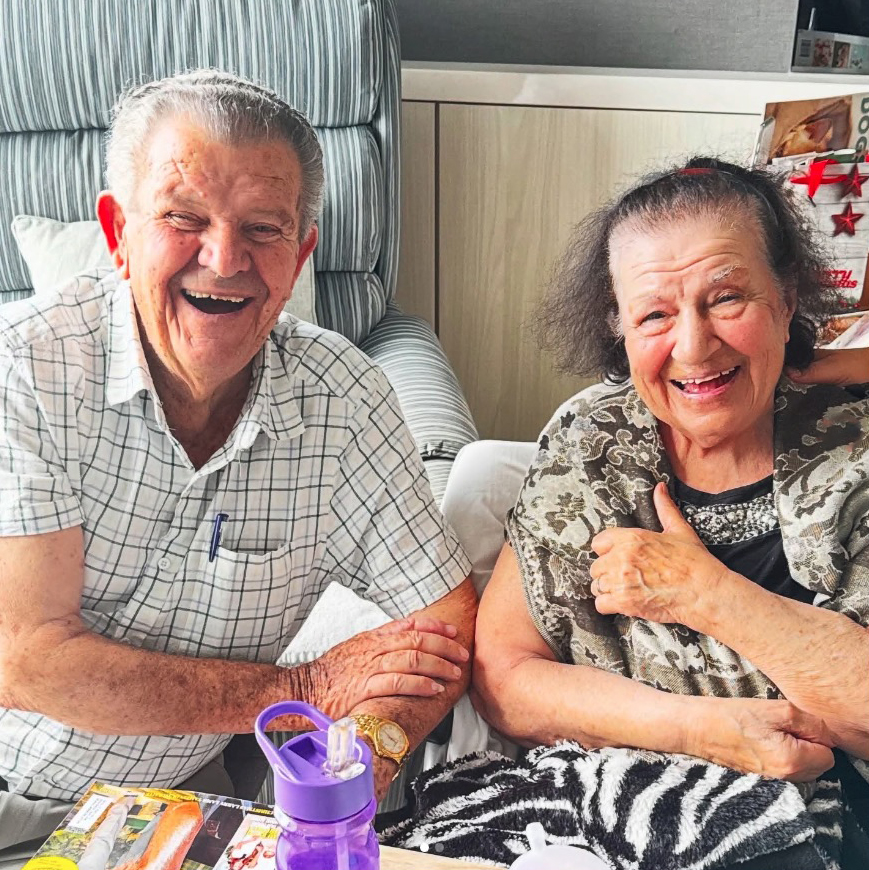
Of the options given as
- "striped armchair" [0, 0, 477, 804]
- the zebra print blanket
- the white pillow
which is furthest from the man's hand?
the white pillow

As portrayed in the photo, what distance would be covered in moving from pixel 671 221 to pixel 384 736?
691mm

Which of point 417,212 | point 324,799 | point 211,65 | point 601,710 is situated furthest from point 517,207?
point 324,799

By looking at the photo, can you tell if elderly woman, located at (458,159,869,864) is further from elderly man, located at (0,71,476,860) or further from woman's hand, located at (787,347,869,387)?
elderly man, located at (0,71,476,860)

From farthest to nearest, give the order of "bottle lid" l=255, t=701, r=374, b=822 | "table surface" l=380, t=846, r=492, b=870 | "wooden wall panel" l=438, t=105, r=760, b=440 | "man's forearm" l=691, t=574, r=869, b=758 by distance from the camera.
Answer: "wooden wall panel" l=438, t=105, r=760, b=440
"man's forearm" l=691, t=574, r=869, b=758
"table surface" l=380, t=846, r=492, b=870
"bottle lid" l=255, t=701, r=374, b=822

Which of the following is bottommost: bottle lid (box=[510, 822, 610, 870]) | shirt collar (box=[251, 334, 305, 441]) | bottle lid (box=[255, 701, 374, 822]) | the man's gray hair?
bottle lid (box=[510, 822, 610, 870])

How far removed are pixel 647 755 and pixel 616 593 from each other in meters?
0.19

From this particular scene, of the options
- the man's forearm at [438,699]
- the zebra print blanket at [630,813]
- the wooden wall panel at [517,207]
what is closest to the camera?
the zebra print blanket at [630,813]

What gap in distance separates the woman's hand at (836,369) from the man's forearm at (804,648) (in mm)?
292

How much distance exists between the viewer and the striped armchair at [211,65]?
2000mm

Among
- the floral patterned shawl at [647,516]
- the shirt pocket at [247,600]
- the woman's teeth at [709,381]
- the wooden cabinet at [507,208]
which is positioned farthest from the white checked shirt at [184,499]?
the wooden cabinet at [507,208]

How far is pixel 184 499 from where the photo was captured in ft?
4.07

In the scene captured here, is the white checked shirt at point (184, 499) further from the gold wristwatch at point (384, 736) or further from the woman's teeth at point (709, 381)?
the woman's teeth at point (709, 381)

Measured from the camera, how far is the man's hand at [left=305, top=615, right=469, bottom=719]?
1.27 m

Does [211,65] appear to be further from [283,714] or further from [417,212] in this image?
[283,714]
